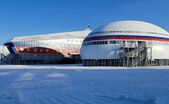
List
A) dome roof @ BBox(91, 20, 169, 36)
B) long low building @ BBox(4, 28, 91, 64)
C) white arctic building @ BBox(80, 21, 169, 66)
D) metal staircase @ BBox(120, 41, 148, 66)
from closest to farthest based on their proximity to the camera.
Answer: metal staircase @ BBox(120, 41, 148, 66) → white arctic building @ BBox(80, 21, 169, 66) → dome roof @ BBox(91, 20, 169, 36) → long low building @ BBox(4, 28, 91, 64)

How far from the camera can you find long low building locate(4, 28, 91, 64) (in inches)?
3440

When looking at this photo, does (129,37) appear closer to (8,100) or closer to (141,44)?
(141,44)

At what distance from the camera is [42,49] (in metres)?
88.7

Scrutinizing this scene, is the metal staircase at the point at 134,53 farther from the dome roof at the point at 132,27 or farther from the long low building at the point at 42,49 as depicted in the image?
the long low building at the point at 42,49

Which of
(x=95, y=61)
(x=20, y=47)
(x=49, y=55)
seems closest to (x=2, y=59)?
(x=20, y=47)

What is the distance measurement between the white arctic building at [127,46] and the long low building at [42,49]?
3009 centimetres

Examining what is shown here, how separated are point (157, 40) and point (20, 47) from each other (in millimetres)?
43992

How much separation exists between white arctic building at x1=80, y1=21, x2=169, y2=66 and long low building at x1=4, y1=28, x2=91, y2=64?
3009 centimetres

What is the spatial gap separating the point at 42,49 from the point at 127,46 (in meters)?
38.2

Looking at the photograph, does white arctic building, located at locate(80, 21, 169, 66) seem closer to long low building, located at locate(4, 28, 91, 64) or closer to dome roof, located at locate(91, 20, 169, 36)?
dome roof, located at locate(91, 20, 169, 36)

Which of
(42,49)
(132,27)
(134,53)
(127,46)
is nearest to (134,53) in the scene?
(134,53)

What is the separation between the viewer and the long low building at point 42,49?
8738 centimetres

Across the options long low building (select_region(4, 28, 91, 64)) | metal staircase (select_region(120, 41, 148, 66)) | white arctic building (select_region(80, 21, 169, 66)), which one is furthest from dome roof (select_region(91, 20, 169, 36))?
long low building (select_region(4, 28, 91, 64))

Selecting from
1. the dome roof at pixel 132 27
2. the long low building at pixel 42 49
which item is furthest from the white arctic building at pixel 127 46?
the long low building at pixel 42 49
